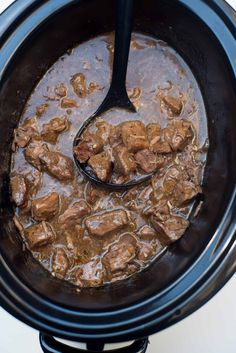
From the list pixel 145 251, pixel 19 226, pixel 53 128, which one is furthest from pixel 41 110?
pixel 145 251

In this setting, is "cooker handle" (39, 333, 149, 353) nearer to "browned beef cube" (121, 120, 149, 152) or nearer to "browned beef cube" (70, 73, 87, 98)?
"browned beef cube" (121, 120, 149, 152)

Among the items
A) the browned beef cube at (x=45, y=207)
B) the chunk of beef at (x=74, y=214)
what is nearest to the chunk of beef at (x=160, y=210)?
the chunk of beef at (x=74, y=214)

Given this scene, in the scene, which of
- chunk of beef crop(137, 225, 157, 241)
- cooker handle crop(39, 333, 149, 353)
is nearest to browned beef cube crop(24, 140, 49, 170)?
chunk of beef crop(137, 225, 157, 241)

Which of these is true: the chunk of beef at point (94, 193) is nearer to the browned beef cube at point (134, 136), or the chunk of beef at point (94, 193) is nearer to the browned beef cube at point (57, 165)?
the browned beef cube at point (57, 165)

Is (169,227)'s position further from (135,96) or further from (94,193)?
(135,96)

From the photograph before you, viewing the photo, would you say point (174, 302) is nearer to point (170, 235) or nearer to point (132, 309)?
point (132, 309)

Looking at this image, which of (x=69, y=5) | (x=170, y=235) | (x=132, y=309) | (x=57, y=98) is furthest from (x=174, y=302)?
(x=69, y=5)
